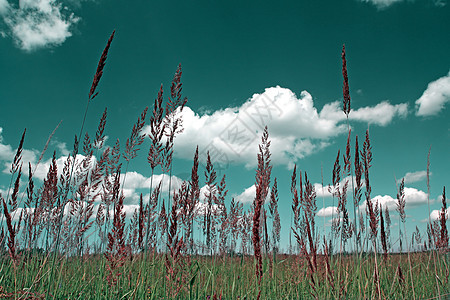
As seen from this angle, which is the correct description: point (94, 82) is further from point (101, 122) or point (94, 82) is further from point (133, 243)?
point (133, 243)

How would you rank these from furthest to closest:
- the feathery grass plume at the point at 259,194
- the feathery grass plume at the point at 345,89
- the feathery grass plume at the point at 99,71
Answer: the feathery grass plume at the point at 345,89 → the feathery grass plume at the point at 99,71 → the feathery grass plume at the point at 259,194

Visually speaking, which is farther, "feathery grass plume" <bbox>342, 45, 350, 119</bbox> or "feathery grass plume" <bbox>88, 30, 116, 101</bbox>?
"feathery grass plume" <bbox>342, 45, 350, 119</bbox>

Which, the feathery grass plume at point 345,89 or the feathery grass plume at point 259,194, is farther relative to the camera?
the feathery grass plume at point 345,89

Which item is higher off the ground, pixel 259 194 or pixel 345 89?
pixel 345 89

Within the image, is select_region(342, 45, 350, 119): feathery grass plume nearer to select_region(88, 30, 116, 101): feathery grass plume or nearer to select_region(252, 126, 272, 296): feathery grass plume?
select_region(252, 126, 272, 296): feathery grass plume

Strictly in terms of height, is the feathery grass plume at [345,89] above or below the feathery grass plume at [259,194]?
above

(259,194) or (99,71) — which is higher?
(99,71)

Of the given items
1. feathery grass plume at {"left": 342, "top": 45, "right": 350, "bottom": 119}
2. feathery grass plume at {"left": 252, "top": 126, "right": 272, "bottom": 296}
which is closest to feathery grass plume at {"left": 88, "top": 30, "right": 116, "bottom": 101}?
feathery grass plume at {"left": 252, "top": 126, "right": 272, "bottom": 296}

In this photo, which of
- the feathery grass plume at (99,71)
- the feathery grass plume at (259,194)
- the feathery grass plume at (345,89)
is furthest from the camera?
the feathery grass plume at (345,89)

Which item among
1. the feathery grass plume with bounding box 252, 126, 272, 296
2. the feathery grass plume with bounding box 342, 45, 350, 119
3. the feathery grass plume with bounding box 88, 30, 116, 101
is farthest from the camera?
the feathery grass plume with bounding box 342, 45, 350, 119

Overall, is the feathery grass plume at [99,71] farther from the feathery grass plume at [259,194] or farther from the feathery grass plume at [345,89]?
the feathery grass plume at [345,89]

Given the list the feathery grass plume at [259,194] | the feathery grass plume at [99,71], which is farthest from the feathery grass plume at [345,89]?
the feathery grass plume at [99,71]

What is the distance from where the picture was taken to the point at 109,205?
6004mm

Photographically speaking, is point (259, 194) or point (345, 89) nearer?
point (259, 194)
